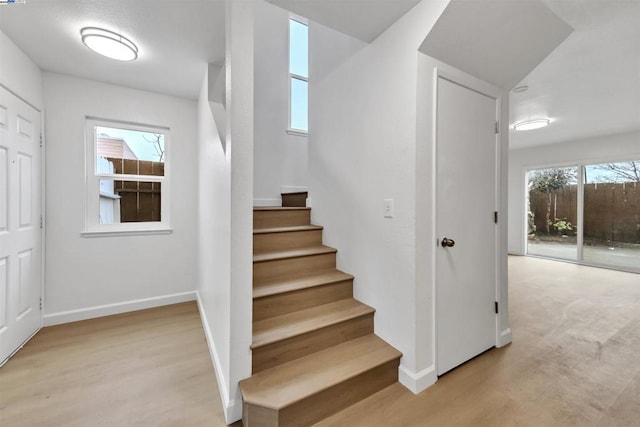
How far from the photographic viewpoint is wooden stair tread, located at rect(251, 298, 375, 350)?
1619mm

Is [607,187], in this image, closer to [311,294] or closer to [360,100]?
[360,100]

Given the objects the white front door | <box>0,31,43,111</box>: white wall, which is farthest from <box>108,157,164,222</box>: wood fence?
<box>0,31,43,111</box>: white wall

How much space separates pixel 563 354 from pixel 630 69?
290cm

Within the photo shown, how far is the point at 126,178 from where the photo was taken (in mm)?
3008

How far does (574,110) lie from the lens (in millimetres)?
3697

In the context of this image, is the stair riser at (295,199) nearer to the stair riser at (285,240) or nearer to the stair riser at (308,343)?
the stair riser at (285,240)

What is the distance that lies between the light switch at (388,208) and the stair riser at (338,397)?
38.5 inches

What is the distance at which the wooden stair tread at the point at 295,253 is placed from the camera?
2030 millimetres

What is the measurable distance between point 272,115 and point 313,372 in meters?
3.13

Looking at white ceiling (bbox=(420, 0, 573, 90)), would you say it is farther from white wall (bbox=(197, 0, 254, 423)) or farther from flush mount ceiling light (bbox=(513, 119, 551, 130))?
flush mount ceiling light (bbox=(513, 119, 551, 130))

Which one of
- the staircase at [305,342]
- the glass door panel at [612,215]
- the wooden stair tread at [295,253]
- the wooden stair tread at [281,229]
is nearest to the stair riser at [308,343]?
the staircase at [305,342]

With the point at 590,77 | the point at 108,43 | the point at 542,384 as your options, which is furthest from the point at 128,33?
the point at 590,77

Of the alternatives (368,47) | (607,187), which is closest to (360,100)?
(368,47)

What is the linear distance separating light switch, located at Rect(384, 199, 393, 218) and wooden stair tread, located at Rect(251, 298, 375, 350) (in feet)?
2.44
